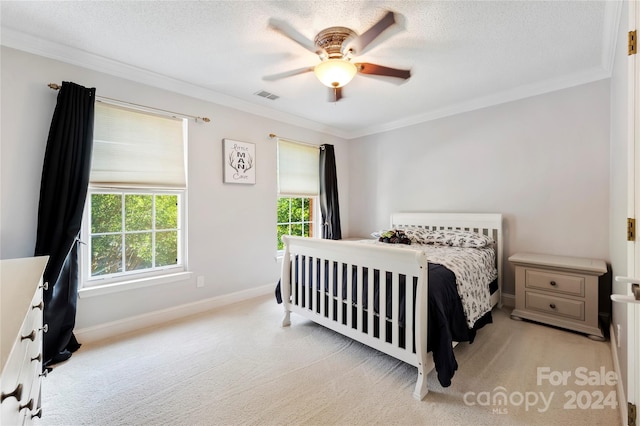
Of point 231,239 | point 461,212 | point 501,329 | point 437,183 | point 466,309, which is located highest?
point 437,183

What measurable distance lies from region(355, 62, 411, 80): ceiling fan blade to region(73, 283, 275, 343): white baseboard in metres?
2.75

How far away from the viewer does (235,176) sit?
11.0 feet

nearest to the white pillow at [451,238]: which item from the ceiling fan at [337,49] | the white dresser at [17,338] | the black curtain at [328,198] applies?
→ the black curtain at [328,198]

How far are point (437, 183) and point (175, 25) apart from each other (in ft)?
10.8

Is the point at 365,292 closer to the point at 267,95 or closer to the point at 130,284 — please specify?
the point at 130,284

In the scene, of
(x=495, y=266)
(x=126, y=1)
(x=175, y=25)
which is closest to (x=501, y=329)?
(x=495, y=266)

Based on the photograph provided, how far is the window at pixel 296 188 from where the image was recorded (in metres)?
3.94

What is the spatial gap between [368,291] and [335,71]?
5.24 ft

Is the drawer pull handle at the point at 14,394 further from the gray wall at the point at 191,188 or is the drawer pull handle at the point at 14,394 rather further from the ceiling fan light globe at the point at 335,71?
the ceiling fan light globe at the point at 335,71

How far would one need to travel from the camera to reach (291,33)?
80.5 inches

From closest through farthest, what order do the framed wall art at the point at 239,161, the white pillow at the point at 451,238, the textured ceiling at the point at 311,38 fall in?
the textured ceiling at the point at 311,38 < the white pillow at the point at 451,238 < the framed wall art at the point at 239,161

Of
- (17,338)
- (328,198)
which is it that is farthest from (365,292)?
(328,198)

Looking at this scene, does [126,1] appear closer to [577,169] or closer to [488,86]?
[488,86]

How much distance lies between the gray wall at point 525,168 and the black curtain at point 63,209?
12.0 feet
